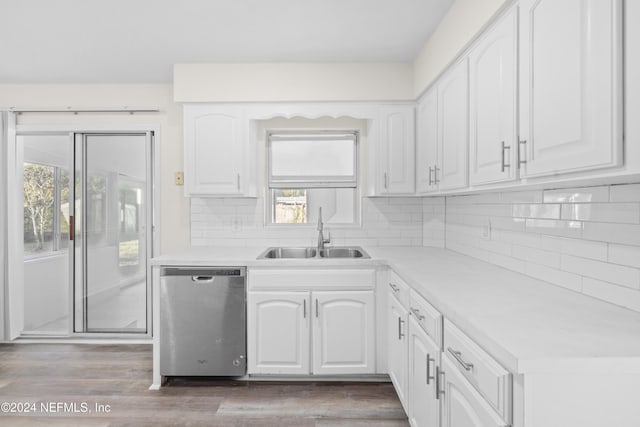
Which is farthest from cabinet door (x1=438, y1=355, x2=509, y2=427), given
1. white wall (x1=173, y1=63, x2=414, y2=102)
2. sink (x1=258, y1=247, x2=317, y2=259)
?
white wall (x1=173, y1=63, x2=414, y2=102)

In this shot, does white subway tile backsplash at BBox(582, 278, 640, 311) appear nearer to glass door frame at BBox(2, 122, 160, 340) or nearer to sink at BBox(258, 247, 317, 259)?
sink at BBox(258, 247, 317, 259)

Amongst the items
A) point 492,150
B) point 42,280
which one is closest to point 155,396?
point 42,280

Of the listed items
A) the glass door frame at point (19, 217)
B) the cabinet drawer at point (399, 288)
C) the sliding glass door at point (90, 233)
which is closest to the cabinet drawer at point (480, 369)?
the cabinet drawer at point (399, 288)

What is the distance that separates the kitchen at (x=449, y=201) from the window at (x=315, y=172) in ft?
0.10

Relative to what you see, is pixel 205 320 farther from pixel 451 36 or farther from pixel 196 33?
pixel 451 36

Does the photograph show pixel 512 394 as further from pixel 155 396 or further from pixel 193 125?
pixel 193 125

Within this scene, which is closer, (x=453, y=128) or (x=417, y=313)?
(x=417, y=313)

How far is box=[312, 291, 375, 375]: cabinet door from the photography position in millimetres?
2623

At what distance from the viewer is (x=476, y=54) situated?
6.29 ft

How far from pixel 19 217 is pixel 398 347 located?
12.0ft

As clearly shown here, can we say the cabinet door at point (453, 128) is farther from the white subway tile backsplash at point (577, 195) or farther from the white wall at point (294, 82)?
the white wall at point (294, 82)

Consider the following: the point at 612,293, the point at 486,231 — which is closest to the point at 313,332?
the point at 486,231

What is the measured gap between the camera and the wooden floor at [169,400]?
2234 millimetres

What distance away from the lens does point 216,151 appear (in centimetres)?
306
